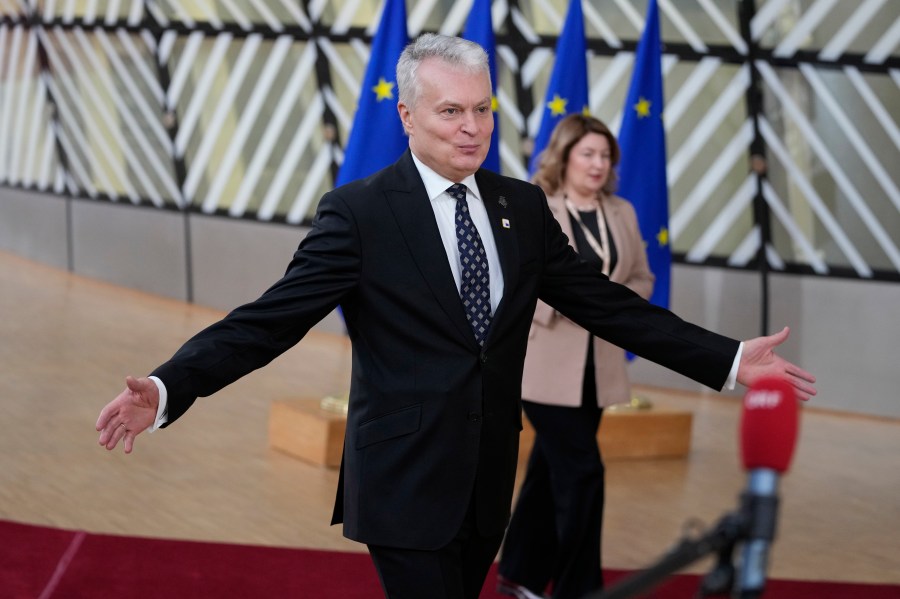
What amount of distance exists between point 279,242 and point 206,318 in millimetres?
1075

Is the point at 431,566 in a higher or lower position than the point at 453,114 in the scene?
lower

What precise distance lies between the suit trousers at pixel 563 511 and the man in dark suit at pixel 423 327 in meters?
1.84

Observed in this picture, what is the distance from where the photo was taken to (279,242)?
12930 millimetres

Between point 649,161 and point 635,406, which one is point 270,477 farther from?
point 649,161

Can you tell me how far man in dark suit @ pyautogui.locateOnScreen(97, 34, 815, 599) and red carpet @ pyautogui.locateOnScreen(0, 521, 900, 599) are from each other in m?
2.16

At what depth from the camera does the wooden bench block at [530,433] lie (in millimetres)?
6859

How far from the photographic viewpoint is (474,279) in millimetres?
2703

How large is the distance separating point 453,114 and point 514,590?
2.67m

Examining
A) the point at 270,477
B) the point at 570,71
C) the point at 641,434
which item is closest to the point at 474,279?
the point at 270,477

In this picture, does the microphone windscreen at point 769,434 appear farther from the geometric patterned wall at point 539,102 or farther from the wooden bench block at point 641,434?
the geometric patterned wall at point 539,102

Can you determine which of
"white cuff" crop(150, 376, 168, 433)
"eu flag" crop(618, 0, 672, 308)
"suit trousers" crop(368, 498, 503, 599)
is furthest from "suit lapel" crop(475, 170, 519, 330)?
"eu flag" crop(618, 0, 672, 308)

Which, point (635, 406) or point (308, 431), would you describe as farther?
point (635, 406)

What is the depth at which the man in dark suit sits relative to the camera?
104 inches

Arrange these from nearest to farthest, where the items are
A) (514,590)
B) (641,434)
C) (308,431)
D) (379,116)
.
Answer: (514,590), (379,116), (308,431), (641,434)
